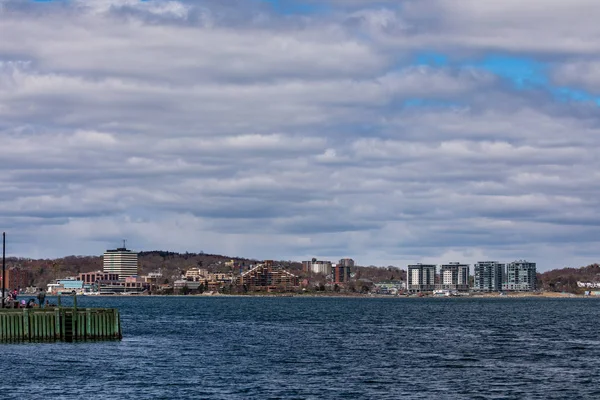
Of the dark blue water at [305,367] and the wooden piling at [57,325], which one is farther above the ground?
the wooden piling at [57,325]

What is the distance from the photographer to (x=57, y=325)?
9394 centimetres

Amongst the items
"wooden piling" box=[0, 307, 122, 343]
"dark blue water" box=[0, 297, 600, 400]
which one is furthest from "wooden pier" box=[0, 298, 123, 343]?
"dark blue water" box=[0, 297, 600, 400]

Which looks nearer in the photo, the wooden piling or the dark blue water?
the dark blue water

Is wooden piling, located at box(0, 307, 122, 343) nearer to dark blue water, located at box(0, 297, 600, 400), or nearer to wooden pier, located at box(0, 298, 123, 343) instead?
wooden pier, located at box(0, 298, 123, 343)

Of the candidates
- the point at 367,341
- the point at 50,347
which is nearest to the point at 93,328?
the point at 50,347

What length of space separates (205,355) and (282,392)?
25.8m

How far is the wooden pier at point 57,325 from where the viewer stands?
303 feet

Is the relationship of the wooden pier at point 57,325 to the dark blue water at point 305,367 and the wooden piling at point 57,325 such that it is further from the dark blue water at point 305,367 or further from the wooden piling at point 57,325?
the dark blue water at point 305,367

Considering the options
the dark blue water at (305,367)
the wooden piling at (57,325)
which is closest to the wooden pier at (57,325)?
the wooden piling at (57,325)

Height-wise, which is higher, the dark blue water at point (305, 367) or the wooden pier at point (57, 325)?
the wooden pier at point (57, 325)

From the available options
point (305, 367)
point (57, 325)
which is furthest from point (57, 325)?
point (305, 367)

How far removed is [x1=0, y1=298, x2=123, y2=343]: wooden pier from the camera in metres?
92.3

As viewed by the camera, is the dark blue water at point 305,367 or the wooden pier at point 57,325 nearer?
the dark blue water at point 305,367

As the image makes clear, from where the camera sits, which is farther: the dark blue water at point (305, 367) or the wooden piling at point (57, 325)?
the wooden piling at point (57, 325)
